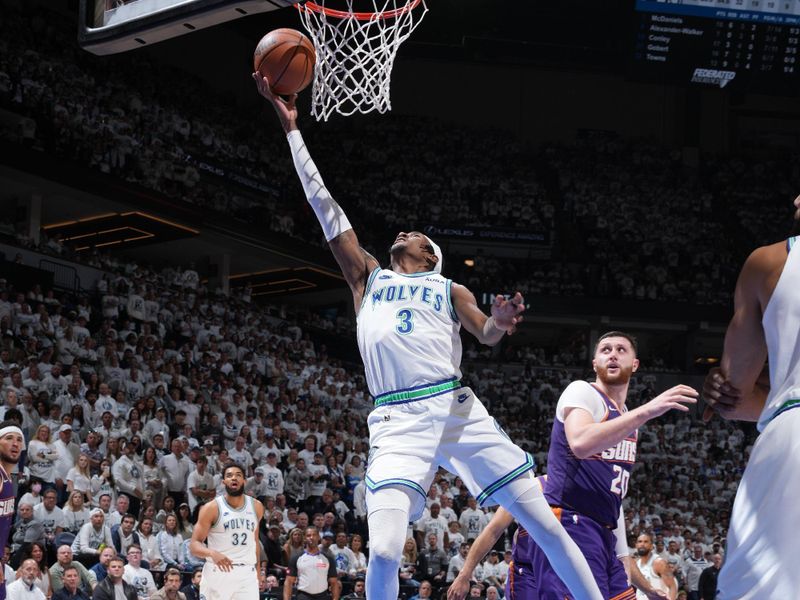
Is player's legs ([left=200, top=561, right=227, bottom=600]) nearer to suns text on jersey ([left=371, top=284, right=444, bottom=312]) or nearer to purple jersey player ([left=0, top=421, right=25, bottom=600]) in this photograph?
purple jersey player ([left=0, top=421, right=25, bottom=600])

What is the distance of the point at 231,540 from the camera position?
9.09 meters

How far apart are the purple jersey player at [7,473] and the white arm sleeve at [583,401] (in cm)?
413

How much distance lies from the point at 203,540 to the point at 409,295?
15.6 ft

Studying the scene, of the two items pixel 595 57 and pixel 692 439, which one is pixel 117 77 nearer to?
pixel 595 57

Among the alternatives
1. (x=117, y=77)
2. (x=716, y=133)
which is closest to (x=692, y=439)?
(x=716, y=133)

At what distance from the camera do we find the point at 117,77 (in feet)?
79.8

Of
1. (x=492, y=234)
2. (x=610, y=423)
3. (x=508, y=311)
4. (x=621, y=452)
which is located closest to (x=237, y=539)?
(x=621, y=452)

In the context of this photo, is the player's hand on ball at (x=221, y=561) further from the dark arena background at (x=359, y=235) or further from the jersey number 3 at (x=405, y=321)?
the jersey number 3 at (x=405, y=321)

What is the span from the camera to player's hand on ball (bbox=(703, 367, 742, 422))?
3096 millimetres

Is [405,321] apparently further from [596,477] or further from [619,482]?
[619,482]

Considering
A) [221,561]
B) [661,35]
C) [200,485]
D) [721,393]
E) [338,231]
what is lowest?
[221,561]

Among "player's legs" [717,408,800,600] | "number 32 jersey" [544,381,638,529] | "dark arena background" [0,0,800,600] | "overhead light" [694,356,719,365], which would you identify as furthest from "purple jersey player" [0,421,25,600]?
"overhead light" [694,356,719,365]

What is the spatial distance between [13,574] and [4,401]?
11.2ft

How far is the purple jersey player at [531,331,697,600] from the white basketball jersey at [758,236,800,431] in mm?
1922
